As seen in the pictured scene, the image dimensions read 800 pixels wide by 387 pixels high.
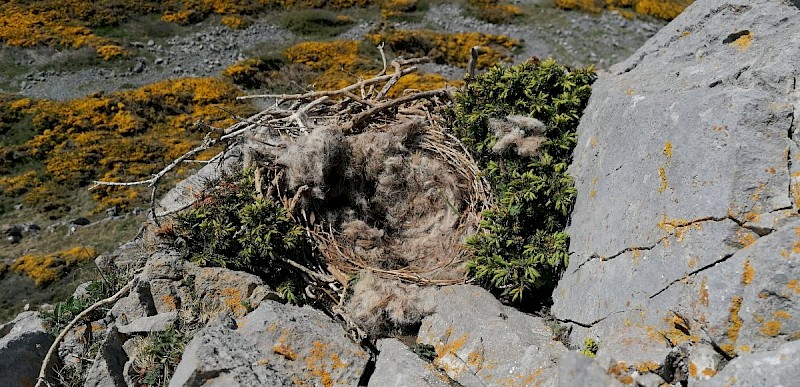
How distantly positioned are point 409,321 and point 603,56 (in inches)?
936

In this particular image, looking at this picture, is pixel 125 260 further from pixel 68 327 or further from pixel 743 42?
pixel 743 42

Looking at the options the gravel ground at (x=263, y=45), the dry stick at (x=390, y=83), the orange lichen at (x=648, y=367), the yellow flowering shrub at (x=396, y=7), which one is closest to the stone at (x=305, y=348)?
the orange lichen at (x=648, y=367)

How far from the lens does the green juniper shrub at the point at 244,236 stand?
16.7 feet

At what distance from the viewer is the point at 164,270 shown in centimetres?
489

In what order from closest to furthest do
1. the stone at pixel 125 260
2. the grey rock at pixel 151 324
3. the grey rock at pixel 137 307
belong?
the grey rock at pixel 151 324 < the grey rock at pixel 137 307 < the stone at pixel 125 260

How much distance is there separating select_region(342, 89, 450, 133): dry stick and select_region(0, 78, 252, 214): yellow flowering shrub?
1367cm

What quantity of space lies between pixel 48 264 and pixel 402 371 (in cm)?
1468

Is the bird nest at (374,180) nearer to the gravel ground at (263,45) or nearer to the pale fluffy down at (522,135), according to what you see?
the pale fluffy down at (522,135)

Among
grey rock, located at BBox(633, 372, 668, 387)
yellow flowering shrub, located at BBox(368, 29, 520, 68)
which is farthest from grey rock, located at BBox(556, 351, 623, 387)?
yellow flowering shrub, located at BBox(368, 29, 520, 68)

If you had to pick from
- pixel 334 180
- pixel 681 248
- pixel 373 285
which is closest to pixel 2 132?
pixel 334 180

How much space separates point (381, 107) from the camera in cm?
647

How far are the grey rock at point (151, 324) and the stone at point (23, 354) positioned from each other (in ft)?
2.86

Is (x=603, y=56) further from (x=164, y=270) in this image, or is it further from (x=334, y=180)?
(x=164, y=270)

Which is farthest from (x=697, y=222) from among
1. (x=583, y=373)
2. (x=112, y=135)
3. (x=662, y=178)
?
(x=112, y=135)
